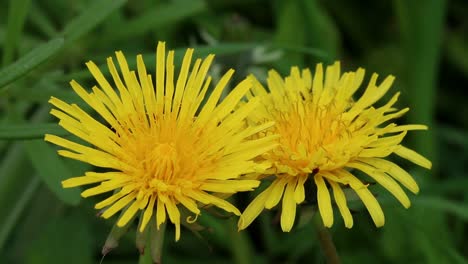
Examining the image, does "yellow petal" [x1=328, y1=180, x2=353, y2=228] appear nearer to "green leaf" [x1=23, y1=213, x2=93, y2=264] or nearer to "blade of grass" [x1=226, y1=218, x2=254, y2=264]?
"blade of grass" [x1=226, y1=218, x2=254, y2=264]

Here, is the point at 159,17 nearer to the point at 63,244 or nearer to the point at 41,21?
the point at 41,21

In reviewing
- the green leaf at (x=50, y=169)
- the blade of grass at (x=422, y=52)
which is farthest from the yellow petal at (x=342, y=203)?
the blade of grass at (x=422, y=52)

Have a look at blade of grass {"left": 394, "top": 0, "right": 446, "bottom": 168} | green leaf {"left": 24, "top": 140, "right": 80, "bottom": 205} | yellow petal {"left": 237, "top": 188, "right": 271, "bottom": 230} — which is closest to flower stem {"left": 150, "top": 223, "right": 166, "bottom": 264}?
yellow petal {"left": 237, "top": 188, "right": 271, "bottom": 230}

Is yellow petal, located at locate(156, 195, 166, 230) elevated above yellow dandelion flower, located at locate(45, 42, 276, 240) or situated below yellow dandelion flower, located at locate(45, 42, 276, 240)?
below

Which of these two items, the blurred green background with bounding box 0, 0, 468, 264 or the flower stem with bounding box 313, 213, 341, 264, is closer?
the flower stem with bounding box 313, 213, 341, 264

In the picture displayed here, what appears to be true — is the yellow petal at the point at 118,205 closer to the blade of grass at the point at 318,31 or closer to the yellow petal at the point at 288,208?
the yellow petal at the point at 288,208

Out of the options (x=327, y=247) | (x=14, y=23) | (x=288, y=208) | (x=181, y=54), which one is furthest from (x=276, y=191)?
(x=14, y=23)
